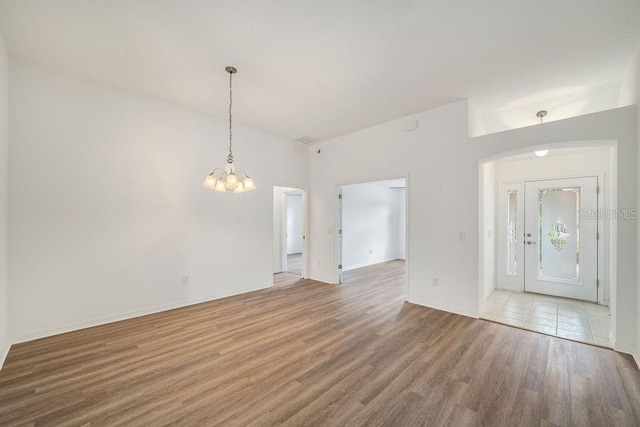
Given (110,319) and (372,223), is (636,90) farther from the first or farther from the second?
(110,319)

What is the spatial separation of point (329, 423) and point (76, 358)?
2.74m

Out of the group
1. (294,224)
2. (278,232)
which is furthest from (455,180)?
(294,224)

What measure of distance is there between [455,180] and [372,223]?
175 inches

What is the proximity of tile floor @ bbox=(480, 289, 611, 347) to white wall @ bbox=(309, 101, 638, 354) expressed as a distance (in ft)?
1.37

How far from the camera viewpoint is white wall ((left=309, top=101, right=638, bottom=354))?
2.76 metres

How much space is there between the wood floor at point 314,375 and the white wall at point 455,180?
0.57 m

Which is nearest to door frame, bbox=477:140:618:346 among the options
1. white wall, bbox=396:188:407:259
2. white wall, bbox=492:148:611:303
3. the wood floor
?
white wall, bbox=492:148:611:303

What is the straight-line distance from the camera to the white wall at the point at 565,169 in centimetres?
424

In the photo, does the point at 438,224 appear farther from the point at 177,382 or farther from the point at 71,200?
the point at 71,200

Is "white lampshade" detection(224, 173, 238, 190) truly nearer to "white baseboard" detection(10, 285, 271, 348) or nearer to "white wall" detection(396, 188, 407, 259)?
"white baseboard" detection(10, 285, 271, 348)

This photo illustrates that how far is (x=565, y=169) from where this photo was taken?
180 inches

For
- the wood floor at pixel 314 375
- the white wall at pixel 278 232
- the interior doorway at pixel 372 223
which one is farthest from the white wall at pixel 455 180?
the white wall at pixel 278 232

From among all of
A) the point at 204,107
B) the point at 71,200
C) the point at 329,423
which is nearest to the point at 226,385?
the point at 329,423

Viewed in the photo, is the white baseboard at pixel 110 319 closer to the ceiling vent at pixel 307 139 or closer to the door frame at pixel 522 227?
the ceiling vent at pixel 307 139
